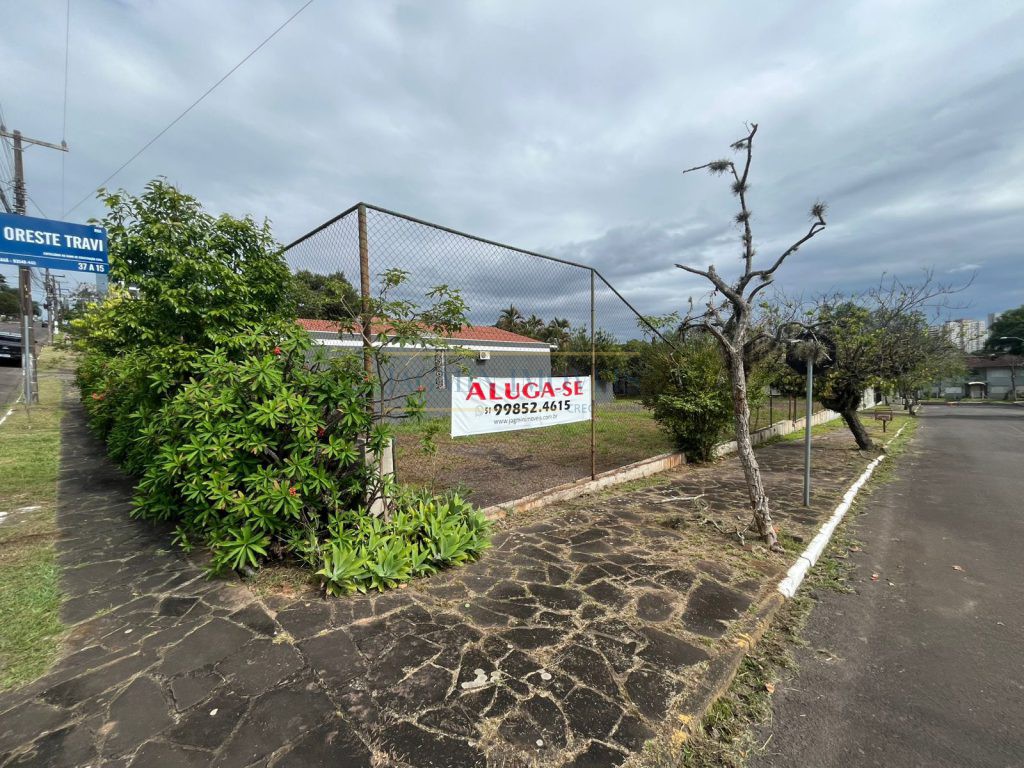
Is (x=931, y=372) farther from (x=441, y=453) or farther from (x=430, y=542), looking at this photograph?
(x=430, y=542)

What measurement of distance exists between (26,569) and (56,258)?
13.0 ft

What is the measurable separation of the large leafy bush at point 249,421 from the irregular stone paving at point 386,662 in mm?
360

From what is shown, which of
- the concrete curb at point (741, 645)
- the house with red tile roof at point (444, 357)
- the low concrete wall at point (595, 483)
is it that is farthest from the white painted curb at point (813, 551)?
the house with red tile roof at point (444, 357)

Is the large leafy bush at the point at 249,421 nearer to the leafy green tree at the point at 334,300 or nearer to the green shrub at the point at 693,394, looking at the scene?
the leafy green tree at the point at 334,300

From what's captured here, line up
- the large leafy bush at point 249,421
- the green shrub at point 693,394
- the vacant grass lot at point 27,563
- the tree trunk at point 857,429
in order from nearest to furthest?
the vacant grass lot at point 27,563 → the large leafy bush at point 249,421 → the green shrub at point 693,394 → the tree trunk at point 857,429

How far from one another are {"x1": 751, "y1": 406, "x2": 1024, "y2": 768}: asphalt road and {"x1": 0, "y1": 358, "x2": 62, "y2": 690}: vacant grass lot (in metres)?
3.85

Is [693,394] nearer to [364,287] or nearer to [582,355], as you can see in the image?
[582,355]

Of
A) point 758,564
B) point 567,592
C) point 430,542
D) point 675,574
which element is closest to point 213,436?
point 430,542

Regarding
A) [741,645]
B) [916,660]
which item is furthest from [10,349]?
[916,660]

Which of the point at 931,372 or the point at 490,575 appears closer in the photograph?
the point at 490,575

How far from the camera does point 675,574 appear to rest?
3.63 m

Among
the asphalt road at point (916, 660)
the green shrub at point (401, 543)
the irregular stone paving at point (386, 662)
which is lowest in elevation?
the asphalt road at point (916, 660)

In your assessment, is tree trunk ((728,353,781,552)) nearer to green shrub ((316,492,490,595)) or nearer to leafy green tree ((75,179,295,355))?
green shrub ((316,492,490,595))

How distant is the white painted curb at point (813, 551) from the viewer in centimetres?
352
